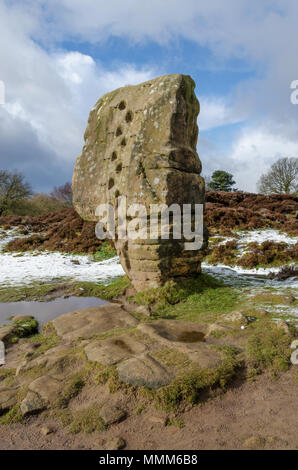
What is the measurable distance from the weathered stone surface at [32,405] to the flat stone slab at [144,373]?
97cm

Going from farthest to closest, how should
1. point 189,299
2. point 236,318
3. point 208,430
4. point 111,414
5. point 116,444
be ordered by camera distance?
point 189,299
point 236,318
point 111,414
point 208,430
point 116,444

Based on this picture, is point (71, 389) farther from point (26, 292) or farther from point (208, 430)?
point (26, 292)

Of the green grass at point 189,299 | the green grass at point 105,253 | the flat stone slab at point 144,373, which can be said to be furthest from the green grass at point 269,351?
the green grass at point 105,253

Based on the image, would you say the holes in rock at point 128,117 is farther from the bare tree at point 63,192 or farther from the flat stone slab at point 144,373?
the bare tree at point 63,192

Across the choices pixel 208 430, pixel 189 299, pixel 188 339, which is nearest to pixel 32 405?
pixel 208 430

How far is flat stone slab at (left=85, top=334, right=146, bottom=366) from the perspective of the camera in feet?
13.4

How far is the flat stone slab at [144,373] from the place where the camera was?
350cm

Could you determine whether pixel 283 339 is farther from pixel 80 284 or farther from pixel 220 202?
pixel 220 202

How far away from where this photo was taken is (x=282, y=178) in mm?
34344

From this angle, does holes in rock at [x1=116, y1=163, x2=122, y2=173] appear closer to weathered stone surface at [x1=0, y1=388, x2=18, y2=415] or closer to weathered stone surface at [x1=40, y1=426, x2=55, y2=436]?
weathered stone surface at [x1=0, y1=388, x2=18, y2=415]

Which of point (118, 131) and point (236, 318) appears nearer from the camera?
point (236, 318)

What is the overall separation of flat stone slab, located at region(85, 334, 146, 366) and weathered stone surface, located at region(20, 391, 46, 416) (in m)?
0.87

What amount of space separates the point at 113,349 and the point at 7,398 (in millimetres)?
1469

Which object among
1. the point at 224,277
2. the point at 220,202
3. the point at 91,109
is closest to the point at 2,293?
the point at 91,109
